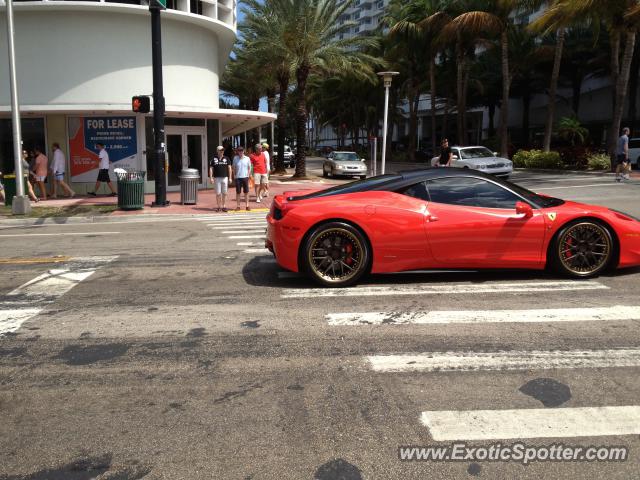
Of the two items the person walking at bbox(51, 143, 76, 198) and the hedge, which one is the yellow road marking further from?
the hedge

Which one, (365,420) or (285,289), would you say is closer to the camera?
(365,420)

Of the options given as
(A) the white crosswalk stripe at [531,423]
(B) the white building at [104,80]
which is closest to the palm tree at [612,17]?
(B) the white building at [104,80]

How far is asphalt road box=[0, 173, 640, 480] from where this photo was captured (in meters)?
3.04

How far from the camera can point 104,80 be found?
20.7 m

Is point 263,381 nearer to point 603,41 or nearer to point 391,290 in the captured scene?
point 391,290

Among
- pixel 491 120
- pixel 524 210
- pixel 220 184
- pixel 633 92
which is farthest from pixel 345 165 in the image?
pixel 491 120

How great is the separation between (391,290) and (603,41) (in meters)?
42.3

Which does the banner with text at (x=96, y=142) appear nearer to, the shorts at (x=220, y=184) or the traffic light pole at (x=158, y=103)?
the traffic light pole at (x=158, y=103)

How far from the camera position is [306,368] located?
4164mm

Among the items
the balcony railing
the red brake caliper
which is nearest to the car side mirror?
the red brake caliper

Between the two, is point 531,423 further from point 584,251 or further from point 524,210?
point 584,251

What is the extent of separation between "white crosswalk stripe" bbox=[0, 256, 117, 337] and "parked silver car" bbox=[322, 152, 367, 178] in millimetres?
22920

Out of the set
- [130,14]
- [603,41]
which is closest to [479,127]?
[603,41]

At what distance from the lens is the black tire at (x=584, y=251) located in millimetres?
6535
